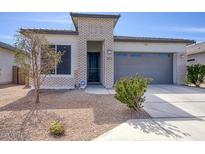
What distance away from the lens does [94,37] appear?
1486 centimetres

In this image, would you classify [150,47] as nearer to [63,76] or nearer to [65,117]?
[63,76]

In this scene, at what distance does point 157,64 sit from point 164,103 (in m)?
9.06

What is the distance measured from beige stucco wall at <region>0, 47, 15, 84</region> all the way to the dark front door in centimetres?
789

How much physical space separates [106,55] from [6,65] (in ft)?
36.9

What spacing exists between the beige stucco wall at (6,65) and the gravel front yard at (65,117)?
38.0 feet

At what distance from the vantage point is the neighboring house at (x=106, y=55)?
14.5m

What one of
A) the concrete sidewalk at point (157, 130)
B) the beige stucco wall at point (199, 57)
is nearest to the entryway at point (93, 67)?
the concrete sidewalk at point (157, 130)

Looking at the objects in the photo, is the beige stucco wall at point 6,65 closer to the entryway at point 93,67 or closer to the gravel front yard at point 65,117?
the entryway at point 93,67

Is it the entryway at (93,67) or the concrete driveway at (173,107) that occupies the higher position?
the entryway at (93,67)

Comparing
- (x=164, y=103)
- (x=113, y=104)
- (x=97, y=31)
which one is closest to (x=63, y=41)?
(x=97, y=31)

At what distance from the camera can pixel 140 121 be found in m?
6.65

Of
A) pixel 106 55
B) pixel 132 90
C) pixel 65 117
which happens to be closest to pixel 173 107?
pixel 132 90

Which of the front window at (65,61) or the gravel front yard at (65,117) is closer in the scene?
the gravel front yard at (65,117)
